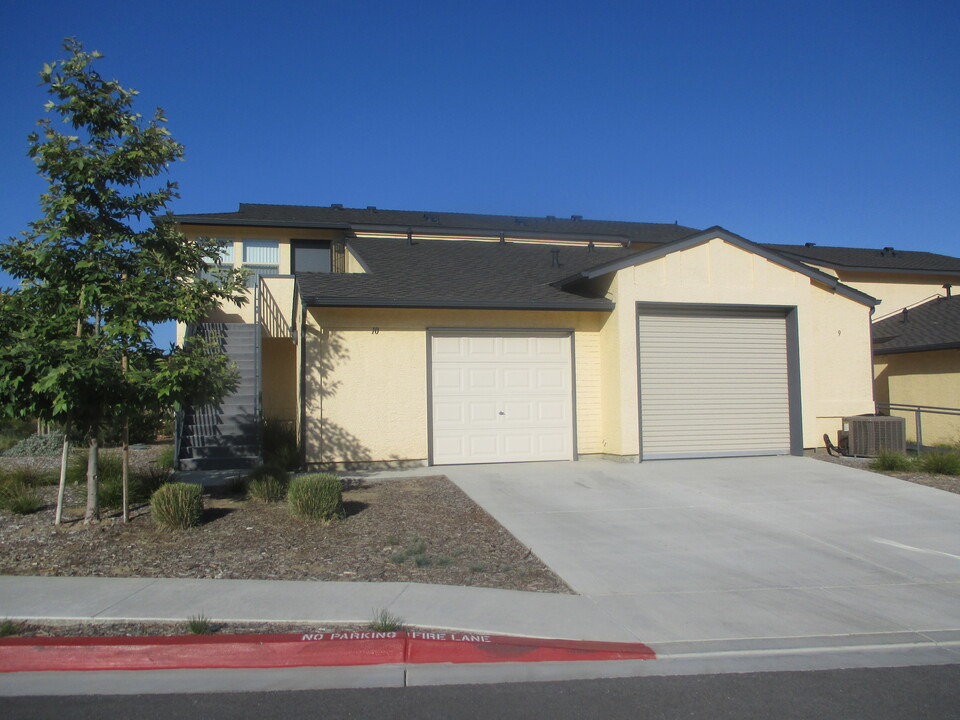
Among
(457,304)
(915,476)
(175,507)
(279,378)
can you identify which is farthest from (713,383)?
(175,507)

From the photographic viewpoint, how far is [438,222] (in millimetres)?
26531

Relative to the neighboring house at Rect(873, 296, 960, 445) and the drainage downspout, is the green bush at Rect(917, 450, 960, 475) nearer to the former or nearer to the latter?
the neighboring house at Rect(873, 296, 960, 445)

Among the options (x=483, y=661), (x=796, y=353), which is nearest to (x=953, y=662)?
(x=483, y=661)

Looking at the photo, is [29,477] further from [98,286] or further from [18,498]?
[98,286]

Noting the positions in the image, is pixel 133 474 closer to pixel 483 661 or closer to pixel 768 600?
pixel 483 661

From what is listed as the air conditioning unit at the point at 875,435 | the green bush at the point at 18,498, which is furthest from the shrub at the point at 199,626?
the air conditioning unit at the point at 875,435

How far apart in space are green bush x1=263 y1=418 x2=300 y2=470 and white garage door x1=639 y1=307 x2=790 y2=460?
263 inches

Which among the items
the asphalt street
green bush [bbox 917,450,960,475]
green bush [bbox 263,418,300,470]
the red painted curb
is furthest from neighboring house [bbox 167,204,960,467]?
the asphalt street

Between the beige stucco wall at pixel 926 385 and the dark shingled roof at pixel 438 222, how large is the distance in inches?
385

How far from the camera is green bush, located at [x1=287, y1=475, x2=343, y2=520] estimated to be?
9.38m

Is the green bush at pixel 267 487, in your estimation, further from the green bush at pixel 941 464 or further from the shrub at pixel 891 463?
the green bush at pixel 941 464

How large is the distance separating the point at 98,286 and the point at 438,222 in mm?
18567

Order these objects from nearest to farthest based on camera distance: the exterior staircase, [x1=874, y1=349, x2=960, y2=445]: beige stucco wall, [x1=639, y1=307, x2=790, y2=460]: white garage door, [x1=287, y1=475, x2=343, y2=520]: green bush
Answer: [x1=287, y1=475, x2=343, y2=520]: green bush, the exterior staircase, [x1=639, y1=307, x2=790, y2=460]: white garage door, [x1=874, y1=349, x2=960, y2=445]: beige stucco wall

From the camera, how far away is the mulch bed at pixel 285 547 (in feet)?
24.8
